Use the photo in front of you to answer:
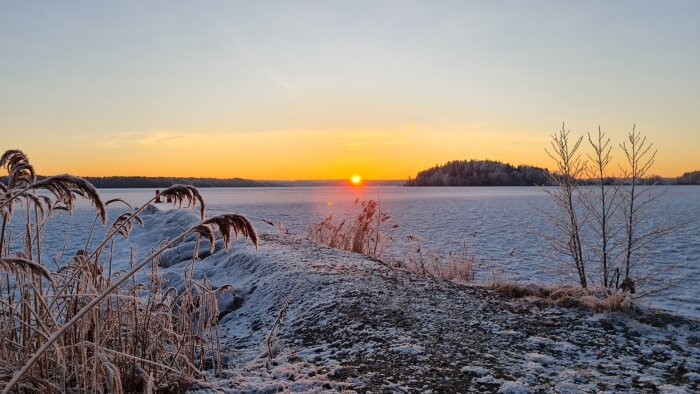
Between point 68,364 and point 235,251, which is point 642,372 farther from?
point 235,251

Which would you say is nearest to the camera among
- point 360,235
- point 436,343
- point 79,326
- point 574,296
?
point 79,326

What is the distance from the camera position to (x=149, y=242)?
1512 cm

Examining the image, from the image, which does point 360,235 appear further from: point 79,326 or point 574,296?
point 79,326

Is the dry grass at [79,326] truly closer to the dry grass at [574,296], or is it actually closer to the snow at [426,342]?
the snow at [426,342]

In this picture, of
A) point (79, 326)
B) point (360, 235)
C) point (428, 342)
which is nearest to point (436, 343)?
point (428, 342)

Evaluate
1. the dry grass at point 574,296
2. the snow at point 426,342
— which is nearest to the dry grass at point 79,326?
the snow at point 426,342

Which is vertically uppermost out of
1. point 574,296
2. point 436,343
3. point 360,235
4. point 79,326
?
point 79,326

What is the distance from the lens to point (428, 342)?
454cm

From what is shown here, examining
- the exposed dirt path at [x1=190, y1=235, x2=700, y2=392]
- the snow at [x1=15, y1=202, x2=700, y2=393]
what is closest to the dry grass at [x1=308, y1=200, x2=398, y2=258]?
the snow at [x1=15, y1=202, x2=700, y2=393]

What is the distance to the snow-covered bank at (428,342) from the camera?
3.76 m

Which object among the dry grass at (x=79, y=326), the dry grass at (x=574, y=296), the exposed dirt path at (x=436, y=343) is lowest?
the exposed dirt path at (x=436, y=343)

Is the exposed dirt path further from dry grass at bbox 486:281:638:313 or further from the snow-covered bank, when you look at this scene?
dry grass at bbox 486:281:638:313

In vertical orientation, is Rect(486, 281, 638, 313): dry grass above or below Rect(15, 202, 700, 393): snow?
above

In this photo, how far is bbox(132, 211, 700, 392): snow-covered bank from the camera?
3.76 m
